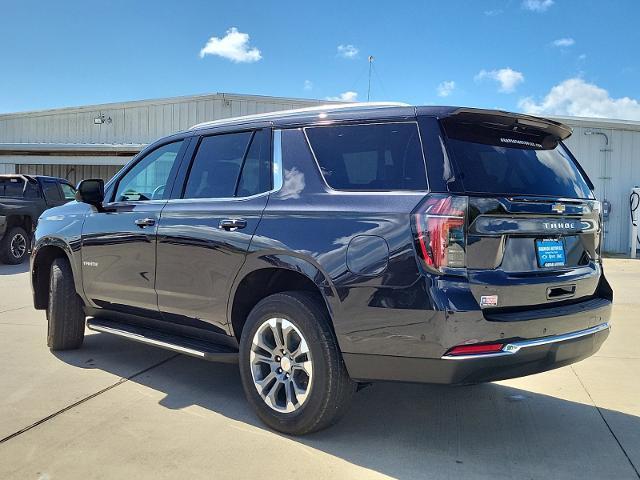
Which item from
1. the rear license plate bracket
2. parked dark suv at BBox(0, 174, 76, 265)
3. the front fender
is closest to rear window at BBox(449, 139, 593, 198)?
the rear license plate bracket

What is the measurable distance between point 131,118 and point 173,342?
18695 mm

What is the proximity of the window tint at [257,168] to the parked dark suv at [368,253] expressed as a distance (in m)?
Result: 0.01

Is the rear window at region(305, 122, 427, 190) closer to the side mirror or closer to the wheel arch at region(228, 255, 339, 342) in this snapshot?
the wheel arch at region(228, 255, 339, 342)

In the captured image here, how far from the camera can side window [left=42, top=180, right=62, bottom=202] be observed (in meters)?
13.1

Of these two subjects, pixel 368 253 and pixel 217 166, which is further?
pixel 217 166

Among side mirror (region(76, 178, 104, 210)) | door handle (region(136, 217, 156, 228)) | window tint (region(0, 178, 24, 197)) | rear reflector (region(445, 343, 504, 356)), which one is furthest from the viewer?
window tint (region(0, 178, 24, 197))

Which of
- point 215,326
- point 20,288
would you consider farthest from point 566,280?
point 20,288

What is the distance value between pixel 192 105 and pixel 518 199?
59.5ft

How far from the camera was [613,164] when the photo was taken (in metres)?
16.6

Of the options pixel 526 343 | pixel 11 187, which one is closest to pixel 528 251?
pixel 526 343

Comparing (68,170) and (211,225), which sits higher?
(68,170)

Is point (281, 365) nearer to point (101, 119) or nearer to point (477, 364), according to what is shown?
point (477, 364)

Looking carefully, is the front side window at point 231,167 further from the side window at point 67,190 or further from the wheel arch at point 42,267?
the side window at point 67,190

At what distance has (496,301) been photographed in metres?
2.86
